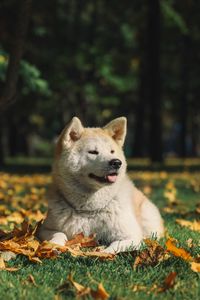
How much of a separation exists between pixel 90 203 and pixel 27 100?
16.7 metres

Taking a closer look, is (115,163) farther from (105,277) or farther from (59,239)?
(105,277)

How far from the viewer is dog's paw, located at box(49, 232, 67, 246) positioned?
5012mm

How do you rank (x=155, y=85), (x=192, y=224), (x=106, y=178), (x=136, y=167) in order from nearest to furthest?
1. (x=106, y=178)
2. (x=192, y=224)
3. (x=136, y=167)
4. (x=155, y=85)

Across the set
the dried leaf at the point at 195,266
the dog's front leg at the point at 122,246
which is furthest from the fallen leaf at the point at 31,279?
the dried leaf at the point at 195,266

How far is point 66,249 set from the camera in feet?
15.6

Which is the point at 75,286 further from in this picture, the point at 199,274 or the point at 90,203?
the point at 90,203

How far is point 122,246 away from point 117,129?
128 centimetres

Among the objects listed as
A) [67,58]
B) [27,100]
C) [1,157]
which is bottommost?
[1,157]

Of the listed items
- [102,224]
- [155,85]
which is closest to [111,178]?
[102,224]

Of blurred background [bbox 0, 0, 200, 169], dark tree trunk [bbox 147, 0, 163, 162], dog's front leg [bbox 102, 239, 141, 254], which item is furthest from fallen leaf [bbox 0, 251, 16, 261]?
dark tree trunk [bbox 147, 0, 163, 162]

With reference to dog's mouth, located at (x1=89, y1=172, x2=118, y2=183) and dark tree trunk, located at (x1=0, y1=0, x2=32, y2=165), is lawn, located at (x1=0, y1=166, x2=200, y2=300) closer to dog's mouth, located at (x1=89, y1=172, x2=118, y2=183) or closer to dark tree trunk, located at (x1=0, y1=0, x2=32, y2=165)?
dog's mouth, located at (x1=89, y1=172, x2=118, y2=183)

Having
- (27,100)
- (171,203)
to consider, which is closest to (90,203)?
(171,203)

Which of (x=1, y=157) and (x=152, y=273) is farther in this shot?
(x=1, y=157)

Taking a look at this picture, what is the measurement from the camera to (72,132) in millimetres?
5410
